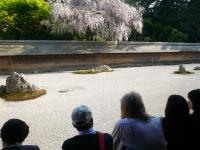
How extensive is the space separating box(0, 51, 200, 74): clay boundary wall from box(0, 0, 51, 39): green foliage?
4075 millimetres

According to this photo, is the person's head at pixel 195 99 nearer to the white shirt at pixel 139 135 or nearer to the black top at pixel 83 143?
the white shirt at pixel 139 135

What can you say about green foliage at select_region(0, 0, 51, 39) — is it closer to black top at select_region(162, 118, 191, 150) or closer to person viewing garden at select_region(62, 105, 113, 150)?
black top at select_region(162, 118, 191, 150)

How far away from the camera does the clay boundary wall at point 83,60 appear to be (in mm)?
22953

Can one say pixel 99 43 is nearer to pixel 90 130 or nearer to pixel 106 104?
pixel 106 104

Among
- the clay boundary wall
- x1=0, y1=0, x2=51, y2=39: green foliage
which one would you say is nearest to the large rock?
the clay boundary wall

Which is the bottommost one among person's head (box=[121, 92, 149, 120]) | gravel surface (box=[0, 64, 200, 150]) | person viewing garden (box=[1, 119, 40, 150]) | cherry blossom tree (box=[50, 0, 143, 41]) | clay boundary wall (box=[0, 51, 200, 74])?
gravel surface (box=[0, 64, 200, 150])

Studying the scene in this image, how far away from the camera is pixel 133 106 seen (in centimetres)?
457

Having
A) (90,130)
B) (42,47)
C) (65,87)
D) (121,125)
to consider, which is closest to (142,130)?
(121,125)

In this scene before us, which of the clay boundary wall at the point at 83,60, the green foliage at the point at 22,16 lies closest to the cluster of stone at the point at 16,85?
the clay boundary wall at the point at 83,60

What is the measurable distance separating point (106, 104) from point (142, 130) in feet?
26.2

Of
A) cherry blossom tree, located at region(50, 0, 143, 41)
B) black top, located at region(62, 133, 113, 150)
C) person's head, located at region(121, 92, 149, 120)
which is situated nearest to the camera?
black top, located at region(62, 133, 113, 150)

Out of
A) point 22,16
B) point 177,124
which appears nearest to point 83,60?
point 22,16

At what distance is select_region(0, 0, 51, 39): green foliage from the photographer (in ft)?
87.8

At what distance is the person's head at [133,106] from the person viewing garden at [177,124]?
0.38 metres
